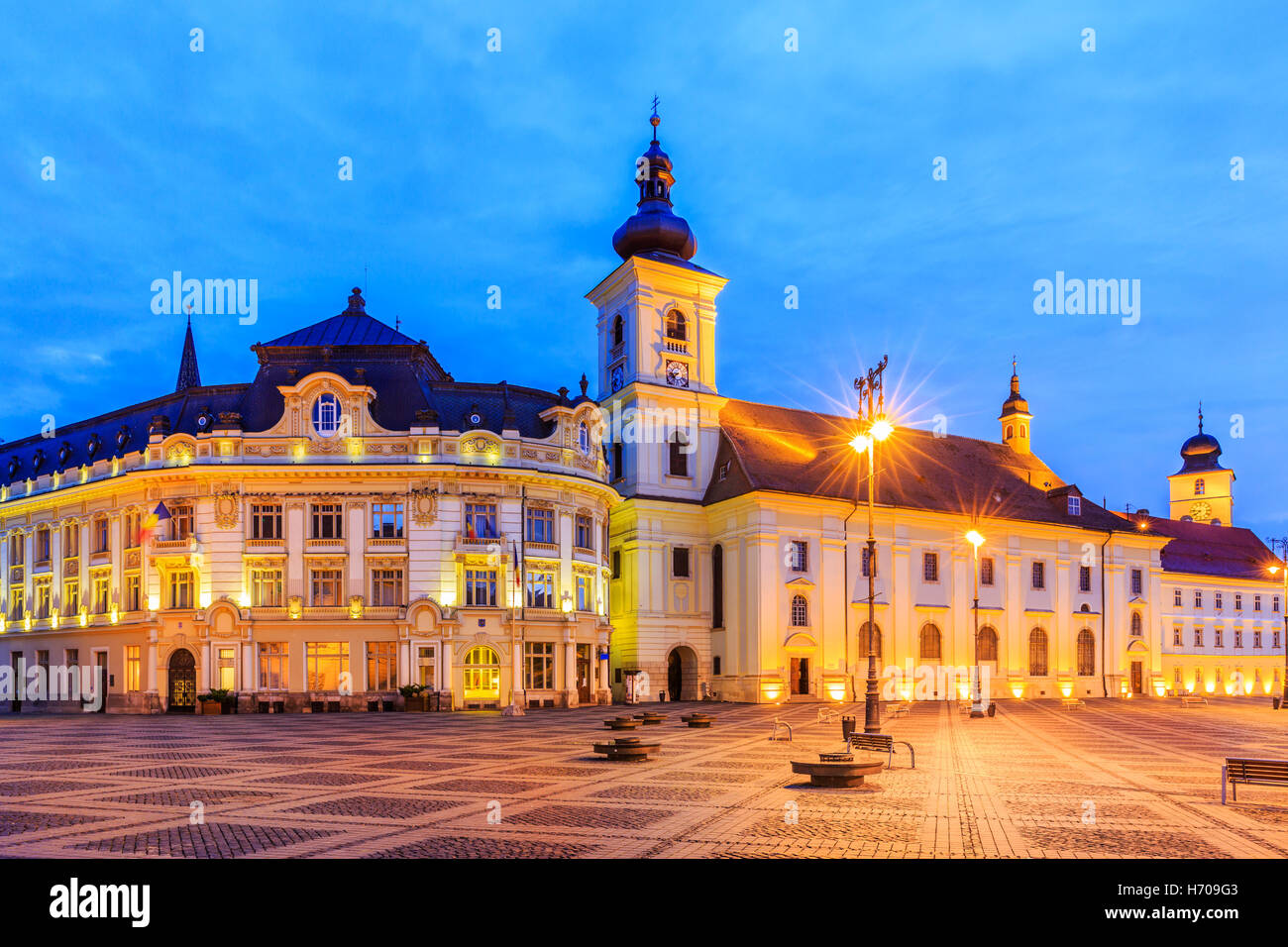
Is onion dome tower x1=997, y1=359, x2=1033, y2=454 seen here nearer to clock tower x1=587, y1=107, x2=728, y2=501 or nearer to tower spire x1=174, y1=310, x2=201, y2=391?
clock tower x1=587, y1=107, x2=728, y2=501

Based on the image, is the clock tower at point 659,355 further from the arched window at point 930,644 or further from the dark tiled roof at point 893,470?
the arched window at point 930,644

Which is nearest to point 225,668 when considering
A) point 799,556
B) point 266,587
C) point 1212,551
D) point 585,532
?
point 266,587

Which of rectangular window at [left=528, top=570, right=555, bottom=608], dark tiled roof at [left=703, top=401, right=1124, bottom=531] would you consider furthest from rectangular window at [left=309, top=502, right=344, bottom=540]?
dark tiled roof at [left=703, top=401, right=1124, bottom=531]

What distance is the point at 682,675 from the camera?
6000cm

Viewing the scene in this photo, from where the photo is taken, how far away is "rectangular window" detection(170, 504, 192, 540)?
4747 centimetres

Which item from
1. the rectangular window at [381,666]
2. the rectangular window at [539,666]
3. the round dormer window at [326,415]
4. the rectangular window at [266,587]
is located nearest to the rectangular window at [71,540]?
the rectangular window at [266,587]

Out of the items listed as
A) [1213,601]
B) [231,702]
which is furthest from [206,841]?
[1213,601]

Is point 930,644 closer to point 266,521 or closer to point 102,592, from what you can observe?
point 266,521

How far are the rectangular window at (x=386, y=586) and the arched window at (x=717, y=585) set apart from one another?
1996 cm

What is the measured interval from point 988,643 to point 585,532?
96.2ft

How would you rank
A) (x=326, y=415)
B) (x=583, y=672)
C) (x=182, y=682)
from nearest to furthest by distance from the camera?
1. (x=182, y=682)
2. (x=326, y=415)
3. (x=583, y=672)

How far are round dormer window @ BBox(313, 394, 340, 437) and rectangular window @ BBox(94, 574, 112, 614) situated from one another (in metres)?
13.4
